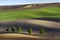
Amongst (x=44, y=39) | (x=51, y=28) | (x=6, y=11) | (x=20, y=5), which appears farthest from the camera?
(x=20, y=5)

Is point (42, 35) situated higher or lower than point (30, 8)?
lower

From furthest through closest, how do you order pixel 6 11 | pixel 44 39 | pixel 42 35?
pixel 6 11
pixel 42 35
pixel 44 39

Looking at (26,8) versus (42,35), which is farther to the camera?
(26,8)

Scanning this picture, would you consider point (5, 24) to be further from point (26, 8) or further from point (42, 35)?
point (26, 8)

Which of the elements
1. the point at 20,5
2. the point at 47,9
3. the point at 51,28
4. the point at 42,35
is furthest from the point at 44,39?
the point at 20,5

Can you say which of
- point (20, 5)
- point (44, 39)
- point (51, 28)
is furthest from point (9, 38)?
point (20, 5)

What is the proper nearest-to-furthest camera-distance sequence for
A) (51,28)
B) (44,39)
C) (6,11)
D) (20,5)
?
(44,39) → (51,28) → (6,11) → (20,5)

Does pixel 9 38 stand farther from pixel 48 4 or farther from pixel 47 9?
pixel 48 4

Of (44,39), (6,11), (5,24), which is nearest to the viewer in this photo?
(44,39)

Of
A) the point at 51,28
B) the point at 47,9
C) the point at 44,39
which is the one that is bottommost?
the point at 44,39
